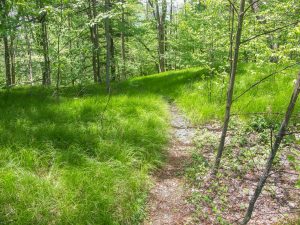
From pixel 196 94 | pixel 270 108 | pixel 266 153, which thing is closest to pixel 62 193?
pixel 266 153

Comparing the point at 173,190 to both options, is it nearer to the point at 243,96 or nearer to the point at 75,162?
the point at 75,162

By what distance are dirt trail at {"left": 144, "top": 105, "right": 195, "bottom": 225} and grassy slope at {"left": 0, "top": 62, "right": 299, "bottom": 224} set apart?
21 centimetres

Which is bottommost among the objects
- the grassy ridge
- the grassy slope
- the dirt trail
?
the dirt trail

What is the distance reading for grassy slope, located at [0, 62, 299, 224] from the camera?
2.96m

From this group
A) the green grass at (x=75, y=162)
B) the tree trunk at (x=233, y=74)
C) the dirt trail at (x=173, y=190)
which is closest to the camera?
the green grass at (x=75, y=162)

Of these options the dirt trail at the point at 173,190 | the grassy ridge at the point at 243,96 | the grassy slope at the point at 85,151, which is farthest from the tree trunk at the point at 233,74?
the grassy ridge at the point at 243,96

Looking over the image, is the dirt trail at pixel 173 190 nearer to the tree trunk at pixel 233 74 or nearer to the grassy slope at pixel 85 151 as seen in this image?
the grassy slope at pixel 85 151

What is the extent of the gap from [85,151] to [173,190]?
1609 mm

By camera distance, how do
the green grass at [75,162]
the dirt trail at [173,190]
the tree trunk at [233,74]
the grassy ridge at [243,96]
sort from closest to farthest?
1. the green grass at [75,162]
2. the tree trunk at [233,74]
3. the dirt trail at [173,190]
4. the grassy ridge at [243,96]

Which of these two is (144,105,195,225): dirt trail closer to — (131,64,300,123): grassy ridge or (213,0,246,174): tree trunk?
(213,0,246,174): tree trunk

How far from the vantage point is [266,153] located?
4.34 m

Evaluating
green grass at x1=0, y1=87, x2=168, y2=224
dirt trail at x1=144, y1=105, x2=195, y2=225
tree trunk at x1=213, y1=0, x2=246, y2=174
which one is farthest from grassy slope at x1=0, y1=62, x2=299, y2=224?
tree trunk at x1=213, y1=0, x2=246, y2=174

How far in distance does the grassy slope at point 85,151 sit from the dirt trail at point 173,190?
210 mm

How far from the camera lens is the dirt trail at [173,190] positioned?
328 cm
